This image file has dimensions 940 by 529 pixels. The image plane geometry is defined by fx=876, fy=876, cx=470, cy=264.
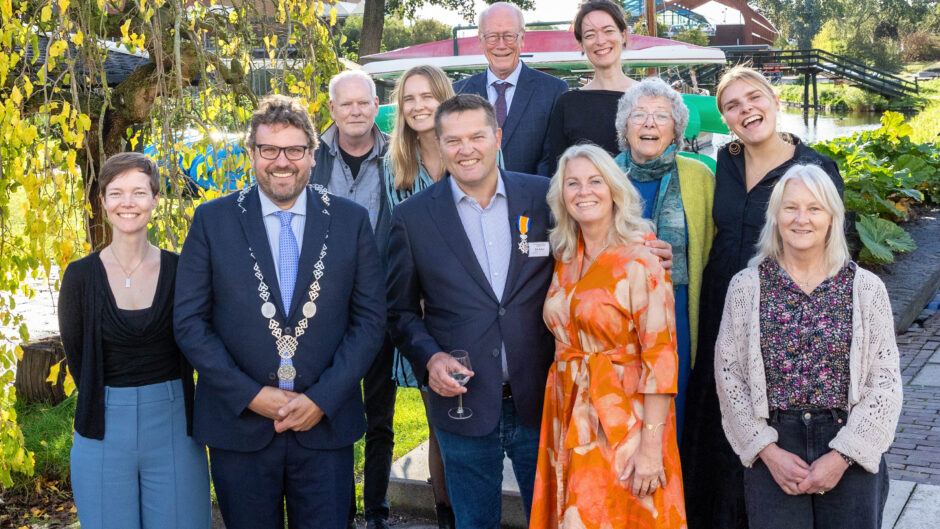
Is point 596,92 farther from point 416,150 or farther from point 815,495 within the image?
point 815,495

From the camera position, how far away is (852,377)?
2699mm

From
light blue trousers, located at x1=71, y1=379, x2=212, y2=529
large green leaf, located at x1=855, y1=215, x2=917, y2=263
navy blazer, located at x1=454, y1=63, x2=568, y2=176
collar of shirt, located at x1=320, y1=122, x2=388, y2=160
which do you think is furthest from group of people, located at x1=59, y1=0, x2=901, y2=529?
large green leaf, located at x1=855, y1=215, x2=917, y2=263

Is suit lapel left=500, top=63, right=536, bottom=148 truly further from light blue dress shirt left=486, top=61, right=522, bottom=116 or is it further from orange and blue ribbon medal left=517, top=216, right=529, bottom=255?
orange and blue ribbon medal left=517, top=216, right=529, bottom=255

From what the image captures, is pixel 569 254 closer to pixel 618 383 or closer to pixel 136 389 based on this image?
pixel 618 383

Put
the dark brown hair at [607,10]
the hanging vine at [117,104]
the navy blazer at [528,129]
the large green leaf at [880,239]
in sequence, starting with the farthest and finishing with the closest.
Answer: the large green leaf at [880,239] → the navy blazer at [528,129] → the dark brown hair at [607,10] → the hanging vine at [117,104]

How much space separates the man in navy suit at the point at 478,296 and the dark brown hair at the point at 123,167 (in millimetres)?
871

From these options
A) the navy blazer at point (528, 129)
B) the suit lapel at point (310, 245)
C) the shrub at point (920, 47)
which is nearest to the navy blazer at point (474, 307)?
the suit lapel at point (310, 245)

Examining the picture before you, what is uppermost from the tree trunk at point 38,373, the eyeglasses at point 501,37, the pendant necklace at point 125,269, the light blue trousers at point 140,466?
the eyeglasses at point 501,37

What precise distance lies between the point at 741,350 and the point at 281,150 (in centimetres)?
166

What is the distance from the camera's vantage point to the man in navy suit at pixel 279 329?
2.87 meters

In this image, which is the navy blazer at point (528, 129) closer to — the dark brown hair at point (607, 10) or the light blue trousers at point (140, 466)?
the dark brown hair at point (607, 10)

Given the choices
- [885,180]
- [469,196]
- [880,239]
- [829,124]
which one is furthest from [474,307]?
[829,124]

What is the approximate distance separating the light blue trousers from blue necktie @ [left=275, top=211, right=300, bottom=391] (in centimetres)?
42

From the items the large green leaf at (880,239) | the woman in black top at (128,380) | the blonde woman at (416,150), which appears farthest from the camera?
the large green leaf at (880,239)
